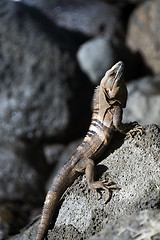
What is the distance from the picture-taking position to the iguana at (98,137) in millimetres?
4707

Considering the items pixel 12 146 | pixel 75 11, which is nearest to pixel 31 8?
pixel 75 11

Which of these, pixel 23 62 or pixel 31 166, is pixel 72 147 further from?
pixel 23 62

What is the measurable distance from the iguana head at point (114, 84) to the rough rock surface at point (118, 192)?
1.93 feet

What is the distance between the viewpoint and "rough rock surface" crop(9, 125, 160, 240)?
410 centimetres

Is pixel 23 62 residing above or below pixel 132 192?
above

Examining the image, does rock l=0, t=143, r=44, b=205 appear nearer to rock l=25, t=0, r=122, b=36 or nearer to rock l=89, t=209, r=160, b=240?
rock l=25, t=0, r=122, b=36

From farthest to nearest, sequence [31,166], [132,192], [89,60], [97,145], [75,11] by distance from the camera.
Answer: [75,11], [89,60], [31,166], [97,145], [132,192]

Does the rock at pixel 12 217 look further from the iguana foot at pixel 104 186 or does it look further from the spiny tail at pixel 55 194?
the iguana foot at pixel 104 186

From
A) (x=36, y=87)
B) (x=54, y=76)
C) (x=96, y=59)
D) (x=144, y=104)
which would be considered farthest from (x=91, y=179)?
(x=96, y=59)

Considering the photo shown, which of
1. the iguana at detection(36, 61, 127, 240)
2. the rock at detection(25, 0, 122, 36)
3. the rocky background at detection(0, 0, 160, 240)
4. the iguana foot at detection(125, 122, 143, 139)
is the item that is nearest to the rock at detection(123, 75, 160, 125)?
the rocky background at detection(0, 0, 160, 240)

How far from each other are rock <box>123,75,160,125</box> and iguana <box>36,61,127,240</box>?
4.90m

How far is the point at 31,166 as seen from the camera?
10.4 metres

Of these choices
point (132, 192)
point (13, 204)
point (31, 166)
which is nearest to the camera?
point (132, 192)

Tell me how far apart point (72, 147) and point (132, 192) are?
661 centimetres
